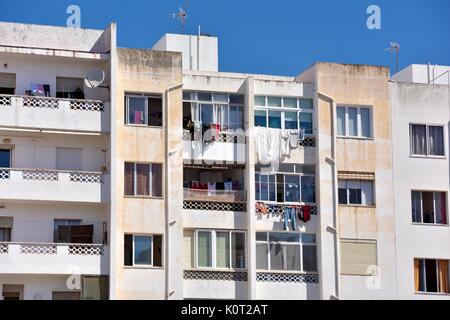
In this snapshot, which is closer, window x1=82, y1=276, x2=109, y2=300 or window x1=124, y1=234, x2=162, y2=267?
window x1=82, y1=276, x2=109, y2=300

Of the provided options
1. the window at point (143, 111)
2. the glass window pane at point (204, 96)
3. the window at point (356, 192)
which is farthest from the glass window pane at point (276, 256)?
the window at point (143, 111)

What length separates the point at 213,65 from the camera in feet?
183

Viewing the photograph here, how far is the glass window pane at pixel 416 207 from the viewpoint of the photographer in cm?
5234

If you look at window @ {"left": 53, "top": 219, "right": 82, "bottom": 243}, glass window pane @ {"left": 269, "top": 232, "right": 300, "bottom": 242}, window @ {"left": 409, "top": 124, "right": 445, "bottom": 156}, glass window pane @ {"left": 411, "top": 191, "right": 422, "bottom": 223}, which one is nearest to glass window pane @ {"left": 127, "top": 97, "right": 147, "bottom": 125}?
window @ {"left": 53, "top": 219, "right": 82, "bottom": 243}

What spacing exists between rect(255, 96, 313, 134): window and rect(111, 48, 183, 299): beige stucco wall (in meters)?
3.62

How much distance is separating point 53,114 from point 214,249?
8259 millimetres

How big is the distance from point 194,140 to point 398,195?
8.77 meters

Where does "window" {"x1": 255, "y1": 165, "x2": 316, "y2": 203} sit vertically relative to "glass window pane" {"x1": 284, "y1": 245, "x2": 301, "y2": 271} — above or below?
above

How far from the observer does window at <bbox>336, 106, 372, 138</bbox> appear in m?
52.5

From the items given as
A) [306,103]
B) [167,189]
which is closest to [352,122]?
[306,103]

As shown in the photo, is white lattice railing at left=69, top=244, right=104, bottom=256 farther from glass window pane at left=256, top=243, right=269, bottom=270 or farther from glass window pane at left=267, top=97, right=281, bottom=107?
glass window pane at left=267, top=97, right=281, bottom=107

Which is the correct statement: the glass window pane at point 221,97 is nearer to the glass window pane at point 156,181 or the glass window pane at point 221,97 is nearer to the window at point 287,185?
the window at point 287,185

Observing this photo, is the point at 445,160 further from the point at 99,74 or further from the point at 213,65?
the point at 99,74
